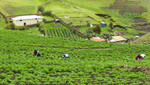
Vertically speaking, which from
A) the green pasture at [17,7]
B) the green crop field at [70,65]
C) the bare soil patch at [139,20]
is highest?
the green pasture at [17,7]

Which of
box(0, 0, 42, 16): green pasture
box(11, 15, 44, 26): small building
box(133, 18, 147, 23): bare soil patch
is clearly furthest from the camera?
box(133, 18, 147, 23): bare soil patch

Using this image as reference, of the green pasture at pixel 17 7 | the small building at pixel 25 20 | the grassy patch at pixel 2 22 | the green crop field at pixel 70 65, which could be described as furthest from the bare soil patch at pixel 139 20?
the grassy patch at pixel 2 22

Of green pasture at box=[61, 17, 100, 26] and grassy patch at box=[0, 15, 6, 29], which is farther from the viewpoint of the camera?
green pasture at box=[61, 17, 100, 26]

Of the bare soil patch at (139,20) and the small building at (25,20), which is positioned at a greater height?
the small building at (25,20)

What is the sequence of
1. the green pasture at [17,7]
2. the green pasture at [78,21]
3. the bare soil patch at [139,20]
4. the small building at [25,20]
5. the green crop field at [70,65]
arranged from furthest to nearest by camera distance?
the bare soil patch at [139,20], the green pasture at [17,7], the green pasture at [78,21], the small building at [25,20], the green crop field at [70,65]

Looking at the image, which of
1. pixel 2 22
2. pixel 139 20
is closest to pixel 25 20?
pixel 2 22

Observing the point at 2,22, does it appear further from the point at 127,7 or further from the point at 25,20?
the point at 127,7

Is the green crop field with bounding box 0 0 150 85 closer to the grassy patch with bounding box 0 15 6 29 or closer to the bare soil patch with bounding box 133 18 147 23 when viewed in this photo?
the grassy patch with bounding box 0 15 6 29

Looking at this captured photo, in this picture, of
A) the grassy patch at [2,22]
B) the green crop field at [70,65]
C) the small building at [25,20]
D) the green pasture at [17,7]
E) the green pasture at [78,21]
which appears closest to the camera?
the green crop field at [70,65]

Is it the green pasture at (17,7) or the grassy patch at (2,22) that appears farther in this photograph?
the green pasture at (17,7)

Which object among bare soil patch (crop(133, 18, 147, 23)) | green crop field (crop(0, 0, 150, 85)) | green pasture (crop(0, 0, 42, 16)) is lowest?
bare soil patch (crop(133, 18, 147, 23))

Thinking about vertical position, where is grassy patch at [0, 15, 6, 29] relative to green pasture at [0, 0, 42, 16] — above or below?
below

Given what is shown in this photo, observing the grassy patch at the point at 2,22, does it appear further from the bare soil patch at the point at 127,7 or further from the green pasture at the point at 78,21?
the bare soil patch at the point at 127,7

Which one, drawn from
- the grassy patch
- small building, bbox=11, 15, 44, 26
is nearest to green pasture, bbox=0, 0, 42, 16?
the grassy patch
